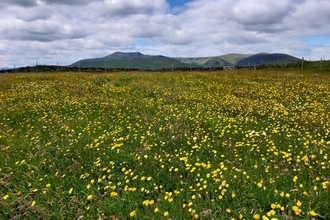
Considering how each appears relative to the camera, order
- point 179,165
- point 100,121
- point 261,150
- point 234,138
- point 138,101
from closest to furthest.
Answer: point 179,165 → point 261,150 → point 234,138 → point 100,121 → point 138,101

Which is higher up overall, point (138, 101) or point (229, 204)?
point (138, 101)

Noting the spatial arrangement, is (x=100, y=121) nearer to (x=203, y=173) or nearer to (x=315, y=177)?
(x=203, y=173)

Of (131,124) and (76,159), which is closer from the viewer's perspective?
(76,159)

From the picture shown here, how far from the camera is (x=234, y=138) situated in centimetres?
698

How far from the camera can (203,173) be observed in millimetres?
5027

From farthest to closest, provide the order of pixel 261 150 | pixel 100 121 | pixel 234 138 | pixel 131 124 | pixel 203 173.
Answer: pixel 100 121 → pixel 131 124 → pixel 234 138 → pixel 261 150 → pixel 203 173

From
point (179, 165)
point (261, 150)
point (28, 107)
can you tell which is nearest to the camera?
point (179, 165)

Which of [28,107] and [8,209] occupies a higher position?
[28,107]

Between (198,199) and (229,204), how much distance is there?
50 cm

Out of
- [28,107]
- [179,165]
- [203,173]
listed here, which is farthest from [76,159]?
[28,107]

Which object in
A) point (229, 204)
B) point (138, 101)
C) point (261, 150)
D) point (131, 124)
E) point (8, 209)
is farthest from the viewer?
point (138, 101)

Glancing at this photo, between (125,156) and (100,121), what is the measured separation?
3.69 meters

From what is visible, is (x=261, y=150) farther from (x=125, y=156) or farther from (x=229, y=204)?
(x=125, y=156)

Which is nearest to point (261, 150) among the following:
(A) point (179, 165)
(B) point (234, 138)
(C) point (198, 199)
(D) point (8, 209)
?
(B) point (234, 138)
